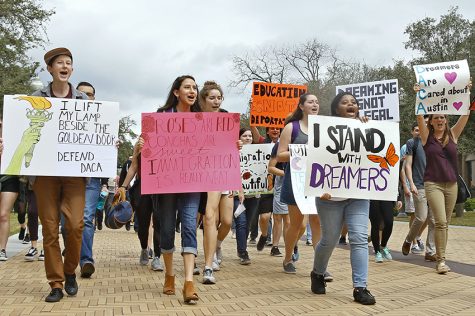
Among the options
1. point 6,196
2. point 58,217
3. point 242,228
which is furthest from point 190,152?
point 6,196

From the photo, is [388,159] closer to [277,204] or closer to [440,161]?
[440,161]

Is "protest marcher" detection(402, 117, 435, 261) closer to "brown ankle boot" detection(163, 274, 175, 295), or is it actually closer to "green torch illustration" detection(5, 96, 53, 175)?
"brown ankle boot" detection(163, 274, 175, 295)

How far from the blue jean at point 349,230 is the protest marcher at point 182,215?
1163mm

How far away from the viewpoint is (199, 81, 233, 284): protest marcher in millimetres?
6322

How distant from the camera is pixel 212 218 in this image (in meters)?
6.34

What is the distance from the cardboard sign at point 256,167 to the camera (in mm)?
9466

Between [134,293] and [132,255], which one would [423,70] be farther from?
[132,255]

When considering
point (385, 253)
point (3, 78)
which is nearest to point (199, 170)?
point (385, 253)

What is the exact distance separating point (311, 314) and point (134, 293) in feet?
5.88

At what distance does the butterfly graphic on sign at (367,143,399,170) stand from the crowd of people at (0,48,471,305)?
384 millimetres

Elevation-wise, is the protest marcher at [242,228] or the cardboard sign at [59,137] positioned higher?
the cardboard sign at [59,137]

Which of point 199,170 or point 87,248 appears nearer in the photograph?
point 199,170

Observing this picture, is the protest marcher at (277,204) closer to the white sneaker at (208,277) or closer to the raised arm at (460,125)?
the white sneaker at (208,277)

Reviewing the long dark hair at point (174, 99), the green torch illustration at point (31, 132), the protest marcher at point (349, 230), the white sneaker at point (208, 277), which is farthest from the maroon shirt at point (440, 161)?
the green torch illustration at point (31, 132)
